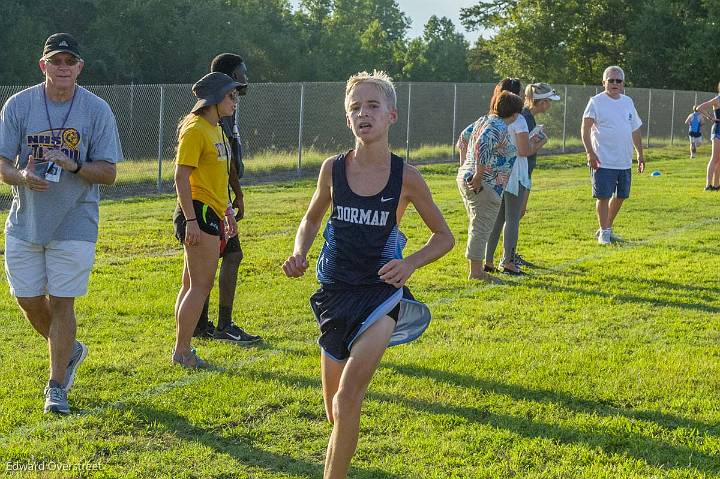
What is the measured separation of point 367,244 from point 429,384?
2.05 metres

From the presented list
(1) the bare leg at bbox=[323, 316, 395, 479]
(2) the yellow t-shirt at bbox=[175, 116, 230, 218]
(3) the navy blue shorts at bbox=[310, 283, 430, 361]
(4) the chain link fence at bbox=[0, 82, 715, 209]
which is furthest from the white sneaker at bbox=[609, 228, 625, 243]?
(4) the chain link fence at bbox=[0, 82, 715, 209]

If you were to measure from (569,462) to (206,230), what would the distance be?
284cm

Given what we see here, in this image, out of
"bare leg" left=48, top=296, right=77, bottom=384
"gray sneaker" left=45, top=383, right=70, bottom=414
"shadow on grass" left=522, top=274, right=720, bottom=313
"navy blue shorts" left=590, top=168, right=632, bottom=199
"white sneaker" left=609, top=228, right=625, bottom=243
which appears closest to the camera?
"gray sneaker" left=45, top=383, right=70, bottom=414

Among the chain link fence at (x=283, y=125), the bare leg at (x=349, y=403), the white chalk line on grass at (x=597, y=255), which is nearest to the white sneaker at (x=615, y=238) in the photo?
the white chalk line on grass at (x=597, y=255)

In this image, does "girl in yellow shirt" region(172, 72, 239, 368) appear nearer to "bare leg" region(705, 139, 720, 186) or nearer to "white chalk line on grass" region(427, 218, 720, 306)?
"white chalk line on grass" region(427, 218, 720, 306)

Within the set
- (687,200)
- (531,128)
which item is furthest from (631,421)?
(687,200)

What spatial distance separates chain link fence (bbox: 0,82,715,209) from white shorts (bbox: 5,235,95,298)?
39.9ft

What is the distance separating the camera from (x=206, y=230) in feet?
22.2

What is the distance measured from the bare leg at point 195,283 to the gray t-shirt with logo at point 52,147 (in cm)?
104

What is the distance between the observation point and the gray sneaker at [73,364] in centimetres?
600

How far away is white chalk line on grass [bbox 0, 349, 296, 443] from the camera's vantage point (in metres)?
5.45

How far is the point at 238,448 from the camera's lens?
17.4ft

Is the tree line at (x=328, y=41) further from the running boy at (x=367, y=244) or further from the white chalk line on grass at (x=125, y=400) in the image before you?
the running boy at (x=367, y=244)

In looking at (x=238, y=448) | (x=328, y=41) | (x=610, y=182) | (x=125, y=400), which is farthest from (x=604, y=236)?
(x=328, y=41)
